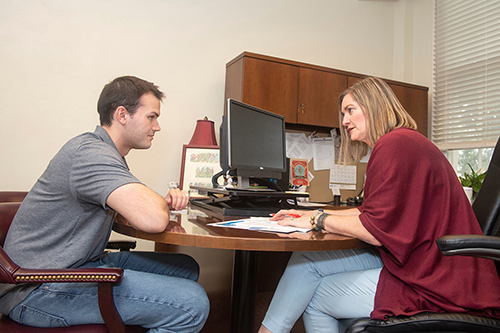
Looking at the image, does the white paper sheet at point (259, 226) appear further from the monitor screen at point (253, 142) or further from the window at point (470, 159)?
the window at point (470, 159)

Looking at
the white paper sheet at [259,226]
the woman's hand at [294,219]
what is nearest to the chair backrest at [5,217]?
the white paper sheet at [259,226]

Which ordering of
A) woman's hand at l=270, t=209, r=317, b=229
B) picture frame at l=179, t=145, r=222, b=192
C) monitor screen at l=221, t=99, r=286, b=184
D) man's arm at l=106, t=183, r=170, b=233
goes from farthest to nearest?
picture frame at l=179, t=145, r=222, b=192 < monitor screen at l=221, t=99, r=286, b=184 < woman's hand at l=270, t=209, r=317, b=229 < man's arm at l=106, t=183, r=170, b=233

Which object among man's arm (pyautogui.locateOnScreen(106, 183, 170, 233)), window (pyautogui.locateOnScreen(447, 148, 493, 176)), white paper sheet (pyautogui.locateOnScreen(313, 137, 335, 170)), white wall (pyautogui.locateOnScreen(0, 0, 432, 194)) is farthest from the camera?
white paper sheet (pyautogui.locateOnScreen(313, 137, 335, 170))

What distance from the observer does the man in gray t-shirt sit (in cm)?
97

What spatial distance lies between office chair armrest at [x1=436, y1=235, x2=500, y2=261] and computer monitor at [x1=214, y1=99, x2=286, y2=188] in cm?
89

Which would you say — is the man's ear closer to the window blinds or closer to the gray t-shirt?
the gray t-shirt

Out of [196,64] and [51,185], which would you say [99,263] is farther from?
[196,64]

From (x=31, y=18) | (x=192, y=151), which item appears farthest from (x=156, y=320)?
(x=31, y=18)

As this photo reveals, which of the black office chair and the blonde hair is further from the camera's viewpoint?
the blonde hair

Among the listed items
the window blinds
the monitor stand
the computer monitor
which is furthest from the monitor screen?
the window blinds

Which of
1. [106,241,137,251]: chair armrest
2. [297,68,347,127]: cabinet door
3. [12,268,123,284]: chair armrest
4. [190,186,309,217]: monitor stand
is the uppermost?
[297,68,347,127]: cabinet door

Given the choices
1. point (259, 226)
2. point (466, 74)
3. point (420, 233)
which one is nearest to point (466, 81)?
point (466, 74)

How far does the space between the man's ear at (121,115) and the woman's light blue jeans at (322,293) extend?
0.84m

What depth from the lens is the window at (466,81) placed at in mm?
2768
